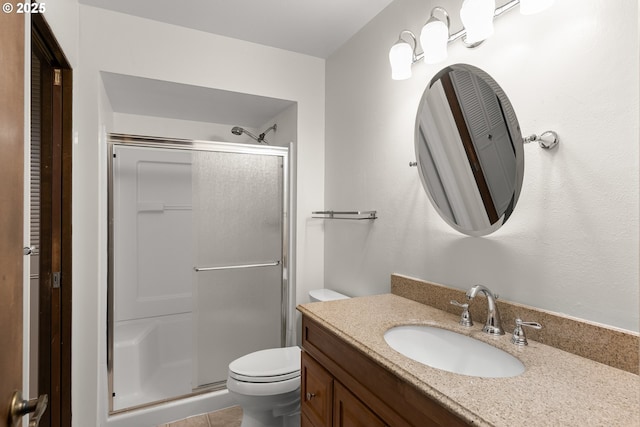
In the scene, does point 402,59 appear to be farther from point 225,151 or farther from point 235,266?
point 235,266

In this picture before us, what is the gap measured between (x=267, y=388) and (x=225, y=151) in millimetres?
1437

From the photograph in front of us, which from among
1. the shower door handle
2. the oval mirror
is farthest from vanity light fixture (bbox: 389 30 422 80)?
the shower door handle

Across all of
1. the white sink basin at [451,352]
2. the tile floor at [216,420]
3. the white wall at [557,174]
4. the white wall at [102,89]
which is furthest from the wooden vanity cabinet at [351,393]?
the white wall at [102,89]

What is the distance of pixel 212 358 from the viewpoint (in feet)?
7.20

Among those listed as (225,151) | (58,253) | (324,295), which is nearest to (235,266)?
(324,295)

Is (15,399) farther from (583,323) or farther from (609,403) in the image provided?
(583,323)

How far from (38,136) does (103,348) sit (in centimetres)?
119

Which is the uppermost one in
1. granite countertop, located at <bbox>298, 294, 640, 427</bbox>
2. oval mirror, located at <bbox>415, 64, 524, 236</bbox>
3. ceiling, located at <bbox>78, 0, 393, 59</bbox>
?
ceiling, located at <bbox>78, 0, 393, 59</bbox>

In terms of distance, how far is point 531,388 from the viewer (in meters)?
0.79

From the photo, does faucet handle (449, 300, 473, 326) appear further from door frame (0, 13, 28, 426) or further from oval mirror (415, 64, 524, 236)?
door frame (0, 13, 28, 426)

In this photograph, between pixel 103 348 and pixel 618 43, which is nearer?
pixel 618 43

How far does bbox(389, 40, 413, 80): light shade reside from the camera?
1.54 metres

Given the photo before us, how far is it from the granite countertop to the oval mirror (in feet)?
1.50

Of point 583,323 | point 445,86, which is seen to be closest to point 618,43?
point 445,86
